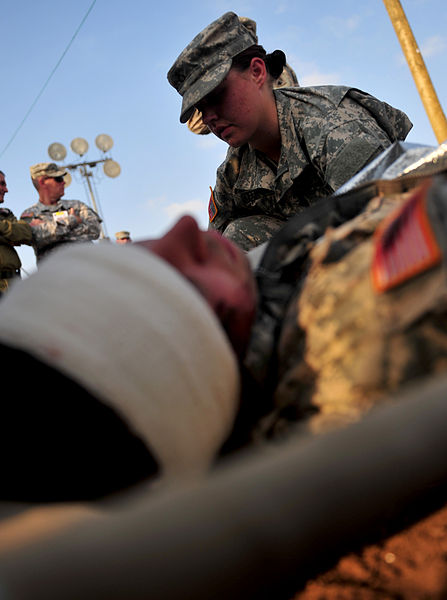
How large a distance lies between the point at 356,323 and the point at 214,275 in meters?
0.20

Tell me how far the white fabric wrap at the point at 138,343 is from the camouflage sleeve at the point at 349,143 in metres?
1.40

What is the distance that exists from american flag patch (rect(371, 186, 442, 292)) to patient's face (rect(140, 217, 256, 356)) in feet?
0.58

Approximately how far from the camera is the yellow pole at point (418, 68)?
416cm

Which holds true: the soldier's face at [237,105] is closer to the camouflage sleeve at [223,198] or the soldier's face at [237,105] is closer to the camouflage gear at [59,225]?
the camouflage sleeve at [223,198]

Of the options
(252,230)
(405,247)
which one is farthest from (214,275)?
(252,230)

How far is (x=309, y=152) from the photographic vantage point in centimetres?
199

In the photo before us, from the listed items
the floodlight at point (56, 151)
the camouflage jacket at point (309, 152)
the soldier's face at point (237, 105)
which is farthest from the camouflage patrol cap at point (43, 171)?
the floodlight at point (56, 151)

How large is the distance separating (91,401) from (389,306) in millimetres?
356

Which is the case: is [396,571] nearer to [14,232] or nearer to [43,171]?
[14,232]

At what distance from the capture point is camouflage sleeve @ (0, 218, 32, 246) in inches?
139

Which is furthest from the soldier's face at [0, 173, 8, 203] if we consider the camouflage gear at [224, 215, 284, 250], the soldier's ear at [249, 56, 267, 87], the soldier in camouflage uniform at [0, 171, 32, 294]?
the soldier's ear at [249, 56, 267, 87]

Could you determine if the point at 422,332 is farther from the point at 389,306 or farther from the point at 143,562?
the point at 143,562

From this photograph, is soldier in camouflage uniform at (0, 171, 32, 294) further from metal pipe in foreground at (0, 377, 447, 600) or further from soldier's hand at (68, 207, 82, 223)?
metal pipe in foreground at (0, 377, 447, 600)

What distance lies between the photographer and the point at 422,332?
19.7 inches
